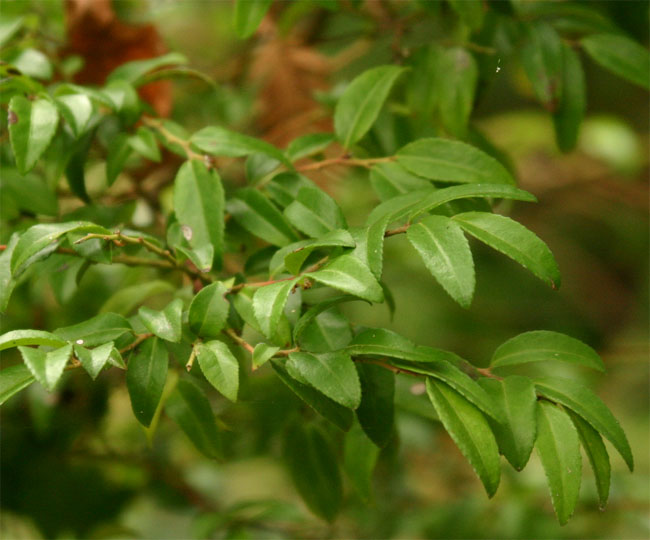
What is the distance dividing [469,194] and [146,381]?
276 mm

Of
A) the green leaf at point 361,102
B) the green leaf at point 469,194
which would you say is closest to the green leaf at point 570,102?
the green leaf at point 361,102

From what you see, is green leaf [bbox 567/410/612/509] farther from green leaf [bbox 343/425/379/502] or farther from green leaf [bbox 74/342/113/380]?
green leaf [bbox 74/342/113/380]

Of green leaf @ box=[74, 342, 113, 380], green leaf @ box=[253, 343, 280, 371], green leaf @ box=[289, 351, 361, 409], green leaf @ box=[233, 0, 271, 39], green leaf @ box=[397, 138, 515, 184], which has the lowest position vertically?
green leaf @ box=[289, 351, 361, 409]

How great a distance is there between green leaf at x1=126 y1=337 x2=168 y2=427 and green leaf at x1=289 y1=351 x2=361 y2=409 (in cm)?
10

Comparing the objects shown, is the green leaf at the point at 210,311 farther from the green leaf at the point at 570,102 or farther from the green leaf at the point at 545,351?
the green leaf at the point at 570,102

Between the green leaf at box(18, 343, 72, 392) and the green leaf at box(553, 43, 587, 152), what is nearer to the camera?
the green leaf at box(18, 343, 72, 392)

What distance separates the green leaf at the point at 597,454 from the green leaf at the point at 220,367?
0.83 ft

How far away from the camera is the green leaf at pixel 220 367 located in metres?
0.51

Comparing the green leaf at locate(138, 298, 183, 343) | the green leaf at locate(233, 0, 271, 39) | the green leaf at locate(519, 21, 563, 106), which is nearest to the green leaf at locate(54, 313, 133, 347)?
the green leaf at locate(138, 298, 183, 343)

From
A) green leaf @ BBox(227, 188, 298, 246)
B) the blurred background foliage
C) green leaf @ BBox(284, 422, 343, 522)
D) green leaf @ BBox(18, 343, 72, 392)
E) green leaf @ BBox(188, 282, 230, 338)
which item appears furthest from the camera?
the blurred background foliage

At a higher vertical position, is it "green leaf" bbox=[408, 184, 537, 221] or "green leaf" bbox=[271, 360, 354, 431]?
"green leaf" bbox=[408, 184, 537, 221]

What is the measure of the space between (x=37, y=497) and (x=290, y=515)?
38 centimetres

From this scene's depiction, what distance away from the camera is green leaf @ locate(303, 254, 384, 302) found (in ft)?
1.56

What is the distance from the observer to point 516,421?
0.51m
